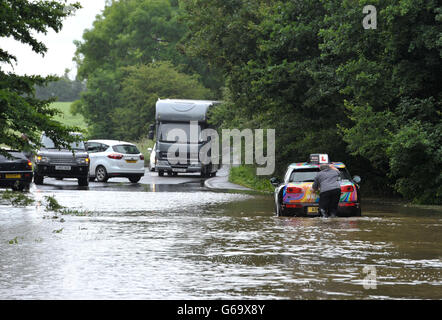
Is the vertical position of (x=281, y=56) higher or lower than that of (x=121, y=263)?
higher

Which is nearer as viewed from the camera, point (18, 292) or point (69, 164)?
point (18, 292)

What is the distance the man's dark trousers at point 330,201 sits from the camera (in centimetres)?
1839

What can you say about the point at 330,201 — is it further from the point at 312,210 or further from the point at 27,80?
the point at 27,80

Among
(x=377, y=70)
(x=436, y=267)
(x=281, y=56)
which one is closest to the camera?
(x=436, y=267)

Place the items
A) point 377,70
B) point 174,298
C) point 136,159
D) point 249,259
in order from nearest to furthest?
point 174,298 → point 249,259 → point 377,70 → point 136,159

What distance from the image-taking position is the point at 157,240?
1477 centimetres

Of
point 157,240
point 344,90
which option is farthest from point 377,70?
point 157,240

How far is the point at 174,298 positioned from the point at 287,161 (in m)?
25.7

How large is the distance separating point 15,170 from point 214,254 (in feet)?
55.2

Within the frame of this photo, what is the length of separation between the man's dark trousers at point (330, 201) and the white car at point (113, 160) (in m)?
18.5

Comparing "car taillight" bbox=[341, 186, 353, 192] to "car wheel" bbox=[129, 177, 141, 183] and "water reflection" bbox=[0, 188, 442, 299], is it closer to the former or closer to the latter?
"water reflection" bbox=[0, 188, 442, 299]

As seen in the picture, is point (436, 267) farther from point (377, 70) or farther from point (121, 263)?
point (377, 70)

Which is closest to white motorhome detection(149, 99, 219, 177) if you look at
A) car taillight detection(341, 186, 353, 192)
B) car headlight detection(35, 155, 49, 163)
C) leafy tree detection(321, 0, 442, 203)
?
car headlight detection(35, 155, 49, 163)

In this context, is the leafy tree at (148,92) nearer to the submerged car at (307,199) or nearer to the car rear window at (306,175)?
the car rear window at (306,175)
